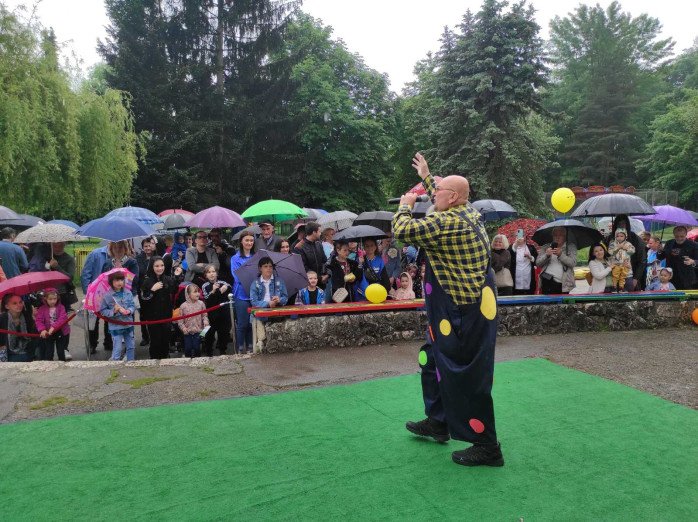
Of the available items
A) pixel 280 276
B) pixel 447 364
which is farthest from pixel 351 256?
pixel 447 364

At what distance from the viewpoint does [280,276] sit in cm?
736

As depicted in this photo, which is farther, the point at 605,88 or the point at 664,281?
the point at 605,88

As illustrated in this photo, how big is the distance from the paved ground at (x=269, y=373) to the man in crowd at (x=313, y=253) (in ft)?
5.79

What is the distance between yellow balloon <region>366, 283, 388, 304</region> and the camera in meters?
7.52

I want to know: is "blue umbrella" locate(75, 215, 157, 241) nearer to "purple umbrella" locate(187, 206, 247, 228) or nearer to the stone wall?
"purple umbrella" locate(187, 206, 247, 228)

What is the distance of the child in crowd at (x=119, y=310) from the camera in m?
6.94

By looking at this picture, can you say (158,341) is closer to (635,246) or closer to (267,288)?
(267,288)

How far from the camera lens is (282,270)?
7.41 metres

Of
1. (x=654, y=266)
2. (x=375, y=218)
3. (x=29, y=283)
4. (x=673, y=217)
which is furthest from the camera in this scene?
(x=375, y=218)

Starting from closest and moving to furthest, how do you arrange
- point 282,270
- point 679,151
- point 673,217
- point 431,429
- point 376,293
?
point 431,429
point 282,270
point 376,293
point 673,217
point 679,151

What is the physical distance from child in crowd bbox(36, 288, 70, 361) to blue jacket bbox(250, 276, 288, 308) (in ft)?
8.08

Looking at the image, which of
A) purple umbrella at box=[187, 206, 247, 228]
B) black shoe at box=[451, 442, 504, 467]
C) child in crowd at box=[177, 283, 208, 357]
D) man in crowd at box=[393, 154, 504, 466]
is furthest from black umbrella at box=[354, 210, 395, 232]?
black shoe at box=[451, 442, 504, 467]

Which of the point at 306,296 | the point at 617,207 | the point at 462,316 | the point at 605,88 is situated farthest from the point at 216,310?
the point at 605,88

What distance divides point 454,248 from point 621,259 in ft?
21.0
